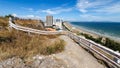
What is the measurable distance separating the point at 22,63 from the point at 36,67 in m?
0.61

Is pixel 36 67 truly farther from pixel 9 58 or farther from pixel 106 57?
pixel 106 57

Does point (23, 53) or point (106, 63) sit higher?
point (23, 53)

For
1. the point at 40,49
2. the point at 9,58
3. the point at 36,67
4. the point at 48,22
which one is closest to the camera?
the point at 36,67

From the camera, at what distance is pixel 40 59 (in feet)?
22.7

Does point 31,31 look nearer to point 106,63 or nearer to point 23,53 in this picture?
point 23,53

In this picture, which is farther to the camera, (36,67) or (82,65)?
(82,65)

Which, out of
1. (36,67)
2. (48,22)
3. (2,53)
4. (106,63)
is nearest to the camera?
Result: (36,67)

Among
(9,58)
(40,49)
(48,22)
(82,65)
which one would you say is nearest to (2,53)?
(9,58)

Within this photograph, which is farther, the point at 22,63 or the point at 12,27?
the point at 12,27

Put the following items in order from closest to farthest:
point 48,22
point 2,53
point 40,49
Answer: point 2,53 → point 40,49 → point 48,22

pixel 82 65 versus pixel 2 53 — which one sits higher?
pixel 2 53

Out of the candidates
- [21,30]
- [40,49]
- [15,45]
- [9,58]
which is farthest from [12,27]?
[9,58]

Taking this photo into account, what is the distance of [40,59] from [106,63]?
134 inches

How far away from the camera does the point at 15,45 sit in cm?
905
